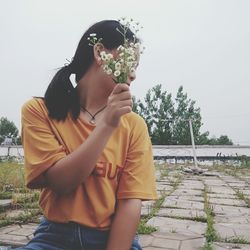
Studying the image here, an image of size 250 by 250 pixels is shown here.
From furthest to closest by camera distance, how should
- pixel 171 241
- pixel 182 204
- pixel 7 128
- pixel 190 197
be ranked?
pixel 7 128, pixel 190 197, pixel 182 204, pixel 171 241

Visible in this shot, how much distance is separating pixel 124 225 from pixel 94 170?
244mm

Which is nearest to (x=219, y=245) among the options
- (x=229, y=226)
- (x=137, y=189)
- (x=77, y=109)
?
(x=229, y=226)

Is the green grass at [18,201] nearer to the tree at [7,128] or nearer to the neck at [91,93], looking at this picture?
the neck at [91,93]

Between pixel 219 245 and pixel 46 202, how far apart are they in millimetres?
1969


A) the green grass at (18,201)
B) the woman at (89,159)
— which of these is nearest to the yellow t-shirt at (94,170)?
the woman at (89,159)

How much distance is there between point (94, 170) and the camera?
4.77ft

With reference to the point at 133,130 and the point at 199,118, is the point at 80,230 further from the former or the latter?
the point at 199,118

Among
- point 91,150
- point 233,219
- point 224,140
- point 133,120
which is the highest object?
point 133,120

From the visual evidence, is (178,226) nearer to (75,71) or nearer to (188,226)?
(188,226)

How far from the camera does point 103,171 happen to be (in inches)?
58.1

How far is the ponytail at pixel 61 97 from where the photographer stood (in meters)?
1.58

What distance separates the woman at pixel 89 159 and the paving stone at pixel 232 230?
6.74 ft

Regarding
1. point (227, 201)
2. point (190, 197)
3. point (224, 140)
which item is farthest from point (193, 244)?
point (224, 140)

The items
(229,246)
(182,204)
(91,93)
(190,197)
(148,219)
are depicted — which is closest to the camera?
(91,93)
